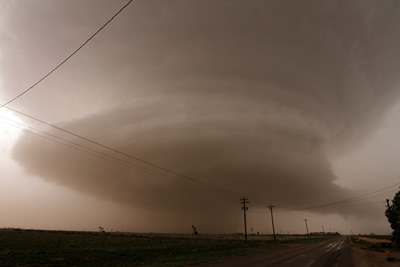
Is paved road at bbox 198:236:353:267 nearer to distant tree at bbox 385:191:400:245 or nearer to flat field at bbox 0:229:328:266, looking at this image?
flat field at bbox 0:229:328:266

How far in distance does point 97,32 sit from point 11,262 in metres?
33.1

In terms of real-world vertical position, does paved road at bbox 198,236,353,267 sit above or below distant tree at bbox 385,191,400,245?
below

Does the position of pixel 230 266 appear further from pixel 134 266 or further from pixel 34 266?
pixel 34 266

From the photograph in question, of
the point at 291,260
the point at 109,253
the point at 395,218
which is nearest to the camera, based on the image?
the point at 291,260

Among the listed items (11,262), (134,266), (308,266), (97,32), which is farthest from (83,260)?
(97,32)

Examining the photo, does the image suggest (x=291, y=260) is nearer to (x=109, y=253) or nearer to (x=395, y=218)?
(x=109, y=253)

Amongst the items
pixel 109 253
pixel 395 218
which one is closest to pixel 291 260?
pixel 109 253

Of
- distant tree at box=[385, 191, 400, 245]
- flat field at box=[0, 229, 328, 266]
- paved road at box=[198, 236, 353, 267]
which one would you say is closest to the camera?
paved road at box=[198, 236, 353, 267]

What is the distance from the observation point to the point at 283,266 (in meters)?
20.3

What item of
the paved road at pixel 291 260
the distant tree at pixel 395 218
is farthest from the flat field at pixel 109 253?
the distant tree at pixel 395 218

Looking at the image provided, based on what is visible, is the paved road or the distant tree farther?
the distant tree

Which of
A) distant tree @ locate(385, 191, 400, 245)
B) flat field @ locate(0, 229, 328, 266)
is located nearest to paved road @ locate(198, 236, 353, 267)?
flat field @ locate(0, 229, 328, 266)

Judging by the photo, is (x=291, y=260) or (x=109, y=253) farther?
(x=109, y=253)

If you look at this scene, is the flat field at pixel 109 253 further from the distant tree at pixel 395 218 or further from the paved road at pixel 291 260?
the distant tree at pixel 395 218
